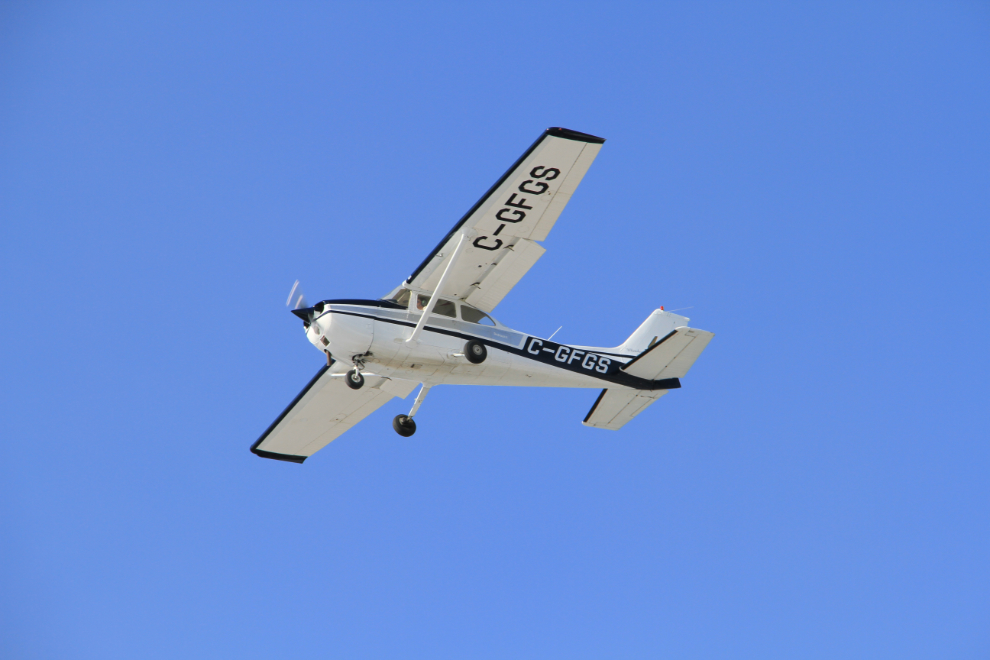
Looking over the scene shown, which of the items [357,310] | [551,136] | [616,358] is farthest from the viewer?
[616,358]

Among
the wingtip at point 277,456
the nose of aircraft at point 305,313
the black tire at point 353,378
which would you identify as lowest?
the wingtip at point 277,456

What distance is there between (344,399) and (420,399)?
2.19 m

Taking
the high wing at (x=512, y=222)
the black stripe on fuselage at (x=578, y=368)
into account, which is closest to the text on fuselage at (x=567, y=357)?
the black stripe on fuselage at (x=578, y=368)

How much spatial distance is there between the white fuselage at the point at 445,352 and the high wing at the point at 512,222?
0.63m

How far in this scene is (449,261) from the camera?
14422mm

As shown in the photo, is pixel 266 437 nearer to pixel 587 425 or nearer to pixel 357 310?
pixel 357 310

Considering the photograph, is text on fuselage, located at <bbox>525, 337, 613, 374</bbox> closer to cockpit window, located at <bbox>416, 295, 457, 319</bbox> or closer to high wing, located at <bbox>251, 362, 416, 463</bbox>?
cockpit window, located at <bbox>416, 295, 457, 319</bbox>

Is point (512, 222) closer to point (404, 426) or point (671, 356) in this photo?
point (671, 356)

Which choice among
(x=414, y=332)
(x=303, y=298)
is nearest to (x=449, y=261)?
(x=414, y=332)

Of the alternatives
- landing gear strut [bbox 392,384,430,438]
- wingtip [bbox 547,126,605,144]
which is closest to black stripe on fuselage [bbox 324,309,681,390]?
landing gear strut [bbox 392,384,430,438]

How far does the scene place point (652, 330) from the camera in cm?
1853

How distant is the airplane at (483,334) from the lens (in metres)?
13.8

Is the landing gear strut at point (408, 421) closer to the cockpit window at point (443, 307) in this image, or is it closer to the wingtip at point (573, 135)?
the cockpit window at point (443, 307)

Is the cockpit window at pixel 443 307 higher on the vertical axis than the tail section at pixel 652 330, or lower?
lower
